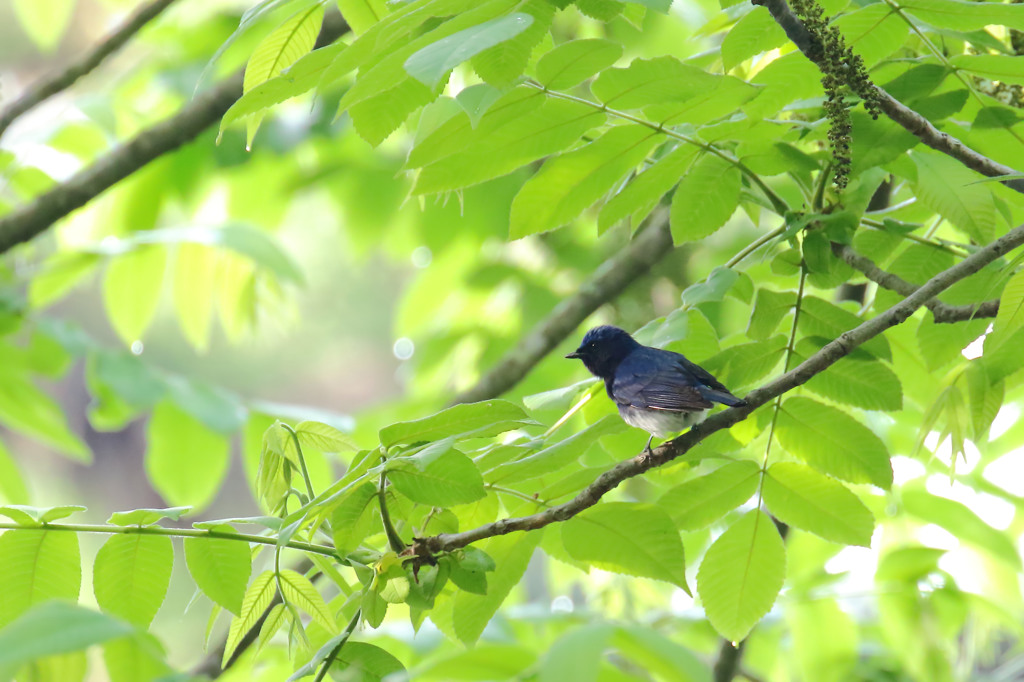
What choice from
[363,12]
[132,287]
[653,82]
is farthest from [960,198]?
[132,287]

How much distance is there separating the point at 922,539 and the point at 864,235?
1.40 m

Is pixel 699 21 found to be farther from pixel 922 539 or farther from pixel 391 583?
pixel 391 583

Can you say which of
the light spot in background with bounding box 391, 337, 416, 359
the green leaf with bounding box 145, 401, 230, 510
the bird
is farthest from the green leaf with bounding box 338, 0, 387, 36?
the light spot in background with bounding box 391, 337, 416, 359

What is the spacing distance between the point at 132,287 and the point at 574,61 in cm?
205

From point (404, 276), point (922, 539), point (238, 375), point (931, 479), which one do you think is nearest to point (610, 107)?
point (931, 479)

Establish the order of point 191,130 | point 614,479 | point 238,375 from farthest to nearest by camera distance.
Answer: point 238,375 < point 191,130 < point 614,479

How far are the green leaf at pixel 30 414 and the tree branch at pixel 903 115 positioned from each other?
2.17 metres

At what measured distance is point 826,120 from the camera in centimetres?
129

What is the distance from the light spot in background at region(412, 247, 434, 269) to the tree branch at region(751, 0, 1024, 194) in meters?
2.34

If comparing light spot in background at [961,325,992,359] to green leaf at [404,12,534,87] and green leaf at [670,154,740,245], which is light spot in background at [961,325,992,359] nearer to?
green leaf at [670,154,740,245]

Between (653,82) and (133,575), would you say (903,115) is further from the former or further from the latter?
(133,575)

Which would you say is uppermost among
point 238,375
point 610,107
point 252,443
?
point 610,107

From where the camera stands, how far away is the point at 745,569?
4.52 ft

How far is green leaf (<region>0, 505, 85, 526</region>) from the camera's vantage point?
47.6 inches
